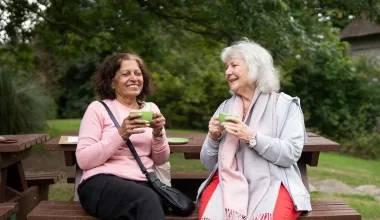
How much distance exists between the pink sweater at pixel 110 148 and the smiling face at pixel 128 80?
0.35 ft

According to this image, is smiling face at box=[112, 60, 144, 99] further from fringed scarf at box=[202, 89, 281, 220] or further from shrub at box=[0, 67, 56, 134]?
shrub at box=[0, 67, 56, 134]

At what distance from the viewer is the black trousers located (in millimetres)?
3123

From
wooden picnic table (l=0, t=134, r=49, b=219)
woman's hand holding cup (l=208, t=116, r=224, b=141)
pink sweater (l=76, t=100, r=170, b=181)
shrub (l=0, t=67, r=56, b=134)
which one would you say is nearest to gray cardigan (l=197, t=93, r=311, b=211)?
woman's hand holding cup (l=208, t=116, r=224, b=141)

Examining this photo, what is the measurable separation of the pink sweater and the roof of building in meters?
17.7

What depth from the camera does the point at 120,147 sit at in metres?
3.41

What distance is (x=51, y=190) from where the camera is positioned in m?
6.89

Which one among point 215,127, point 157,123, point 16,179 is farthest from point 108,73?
point 16,179

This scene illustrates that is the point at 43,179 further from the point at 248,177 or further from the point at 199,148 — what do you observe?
the point at 248,177

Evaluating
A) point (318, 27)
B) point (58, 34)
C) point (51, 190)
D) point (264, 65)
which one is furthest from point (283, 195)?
point (58, 34)

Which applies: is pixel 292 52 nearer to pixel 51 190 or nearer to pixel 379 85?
pixel 51 190

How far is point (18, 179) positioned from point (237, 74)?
8.56 ft

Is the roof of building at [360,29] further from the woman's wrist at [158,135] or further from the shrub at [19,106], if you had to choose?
the woman's wrist at [158,135]

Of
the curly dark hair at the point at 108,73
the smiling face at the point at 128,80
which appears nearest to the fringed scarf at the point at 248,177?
the smiling face at the point at 128,80

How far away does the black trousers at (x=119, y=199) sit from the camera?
312 cm
